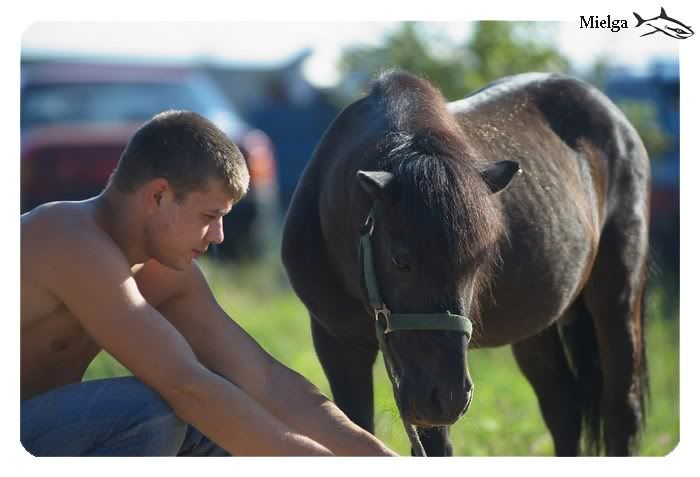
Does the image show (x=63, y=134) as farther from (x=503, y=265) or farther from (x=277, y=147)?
(x=277, y=147)

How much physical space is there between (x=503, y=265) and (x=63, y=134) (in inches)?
115

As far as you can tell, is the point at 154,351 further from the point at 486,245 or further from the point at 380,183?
the point at 486,245

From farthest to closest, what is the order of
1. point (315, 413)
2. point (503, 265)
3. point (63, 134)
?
point (63, 134) < point (503, 265) < point (315, 413)

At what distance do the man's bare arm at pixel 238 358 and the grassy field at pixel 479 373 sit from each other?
0.35 metres

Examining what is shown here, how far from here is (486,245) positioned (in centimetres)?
316

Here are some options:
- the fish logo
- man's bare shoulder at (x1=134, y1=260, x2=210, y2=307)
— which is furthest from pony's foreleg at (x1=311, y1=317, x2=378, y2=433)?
the fish logo

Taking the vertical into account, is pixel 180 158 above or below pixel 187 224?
above

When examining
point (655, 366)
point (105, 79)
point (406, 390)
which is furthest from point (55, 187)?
point (655, 366)

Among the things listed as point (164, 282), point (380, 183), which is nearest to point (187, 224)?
point (164, 282)

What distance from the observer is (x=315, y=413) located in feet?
10.7

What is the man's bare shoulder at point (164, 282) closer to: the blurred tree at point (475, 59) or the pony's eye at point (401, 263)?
the pony's eye at point (401, 263)

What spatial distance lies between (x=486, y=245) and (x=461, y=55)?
4.14 m

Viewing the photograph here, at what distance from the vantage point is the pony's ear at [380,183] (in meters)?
3.12

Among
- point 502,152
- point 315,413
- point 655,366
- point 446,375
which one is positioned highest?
point 502,152
